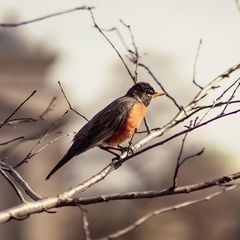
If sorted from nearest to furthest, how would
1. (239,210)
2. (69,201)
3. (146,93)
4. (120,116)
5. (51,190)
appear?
(69,201), (120,116), (146,93), (239,210), (51,190)

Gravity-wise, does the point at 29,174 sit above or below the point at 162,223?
above

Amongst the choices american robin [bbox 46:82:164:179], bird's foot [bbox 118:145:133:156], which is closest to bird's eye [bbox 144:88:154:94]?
american robin [bbox 46:82:164:179]

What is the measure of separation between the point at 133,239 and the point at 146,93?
13948 millimetres

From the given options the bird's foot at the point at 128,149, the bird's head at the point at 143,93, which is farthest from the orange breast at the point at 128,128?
the bird's head at the point at 143,93

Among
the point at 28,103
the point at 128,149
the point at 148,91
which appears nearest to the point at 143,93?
the point at 148,91

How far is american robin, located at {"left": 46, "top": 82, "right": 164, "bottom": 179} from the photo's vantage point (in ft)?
21.6

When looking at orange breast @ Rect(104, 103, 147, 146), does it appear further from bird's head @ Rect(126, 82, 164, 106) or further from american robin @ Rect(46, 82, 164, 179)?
bird's head @ Rect(126, 82, 164, 106)

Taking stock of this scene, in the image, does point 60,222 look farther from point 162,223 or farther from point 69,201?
point 69,201

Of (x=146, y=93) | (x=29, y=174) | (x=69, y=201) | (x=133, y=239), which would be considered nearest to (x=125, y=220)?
(x=133, y=239)

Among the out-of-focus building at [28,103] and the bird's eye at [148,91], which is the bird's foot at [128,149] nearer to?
the bird's eye at [148,91]

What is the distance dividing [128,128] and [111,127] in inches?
5.8

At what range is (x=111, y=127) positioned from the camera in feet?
22.5

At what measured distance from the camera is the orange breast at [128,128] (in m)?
6.80

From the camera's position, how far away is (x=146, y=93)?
7.95m
